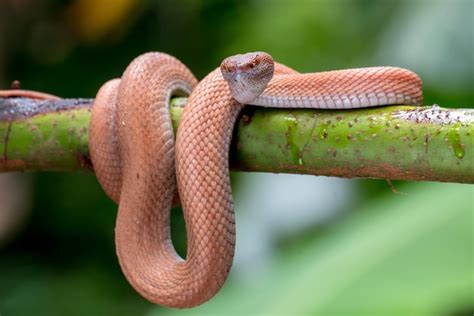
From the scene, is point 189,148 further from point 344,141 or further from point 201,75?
point 201,75

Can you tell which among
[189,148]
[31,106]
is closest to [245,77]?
[189,148]

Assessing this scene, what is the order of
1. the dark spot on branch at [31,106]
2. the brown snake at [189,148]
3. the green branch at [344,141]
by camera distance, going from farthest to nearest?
the dark spot on branch at [31,106], the brown snake at [189,148], the green branch at [344,141]

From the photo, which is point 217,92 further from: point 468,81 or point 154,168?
point 468,81

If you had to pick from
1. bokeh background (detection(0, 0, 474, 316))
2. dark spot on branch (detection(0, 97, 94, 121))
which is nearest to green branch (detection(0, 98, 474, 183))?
dark spot on branch (detection(0, 97, 94, 121))

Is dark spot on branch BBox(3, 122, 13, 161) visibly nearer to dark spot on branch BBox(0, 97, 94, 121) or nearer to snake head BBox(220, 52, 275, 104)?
dark spot on branch BBox(0, 97, 94, 121)

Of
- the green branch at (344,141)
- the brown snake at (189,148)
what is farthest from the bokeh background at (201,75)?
the green branch at (344,141)

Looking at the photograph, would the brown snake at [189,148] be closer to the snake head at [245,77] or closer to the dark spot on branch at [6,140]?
the snake head at [245,77]
